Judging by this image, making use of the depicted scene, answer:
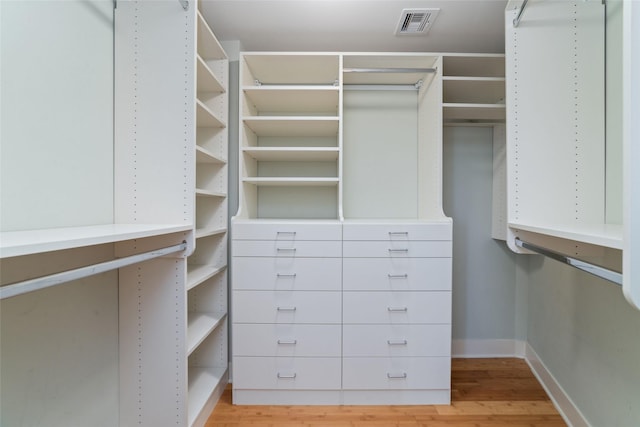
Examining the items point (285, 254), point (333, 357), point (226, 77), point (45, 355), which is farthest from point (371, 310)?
point (226, 77)

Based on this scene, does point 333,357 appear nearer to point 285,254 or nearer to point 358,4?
point 285,254

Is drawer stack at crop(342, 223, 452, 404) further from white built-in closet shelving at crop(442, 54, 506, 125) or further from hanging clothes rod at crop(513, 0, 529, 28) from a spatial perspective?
hanging clothes rod at crop(513, 0, 529, 28)

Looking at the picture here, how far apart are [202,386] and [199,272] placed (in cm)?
69

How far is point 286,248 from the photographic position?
6.02 ft

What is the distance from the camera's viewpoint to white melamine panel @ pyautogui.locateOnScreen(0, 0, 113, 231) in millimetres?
942

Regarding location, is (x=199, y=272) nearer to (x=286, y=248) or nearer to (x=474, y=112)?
(x=286, y=248)

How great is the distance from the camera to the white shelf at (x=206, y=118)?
1676 millimetres

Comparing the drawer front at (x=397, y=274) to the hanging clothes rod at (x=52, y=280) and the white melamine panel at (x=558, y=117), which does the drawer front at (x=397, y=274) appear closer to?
the white melamine panel at (x=558, y=117)

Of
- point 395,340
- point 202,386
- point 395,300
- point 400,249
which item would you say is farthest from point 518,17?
point 202,386

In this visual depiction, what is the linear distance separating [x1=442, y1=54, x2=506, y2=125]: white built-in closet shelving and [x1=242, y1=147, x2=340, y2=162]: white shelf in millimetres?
814

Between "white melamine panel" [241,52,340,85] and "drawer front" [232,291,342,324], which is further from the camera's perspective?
"white melamine panel" [241,52,340,85]

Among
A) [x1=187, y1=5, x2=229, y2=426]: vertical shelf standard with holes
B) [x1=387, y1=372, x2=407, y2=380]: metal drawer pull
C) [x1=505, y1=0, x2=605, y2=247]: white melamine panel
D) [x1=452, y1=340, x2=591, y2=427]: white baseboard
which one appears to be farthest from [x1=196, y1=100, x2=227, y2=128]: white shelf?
[x1=452, y1=340, x2=591, y2=427]: white baseboard

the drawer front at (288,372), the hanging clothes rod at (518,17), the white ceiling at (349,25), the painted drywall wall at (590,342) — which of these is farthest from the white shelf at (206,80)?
the painted drywall wall at (590,342)

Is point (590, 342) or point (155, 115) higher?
point (155, 115)
